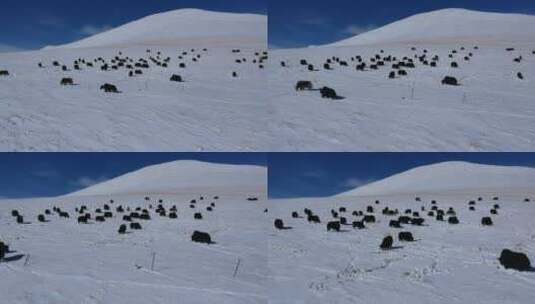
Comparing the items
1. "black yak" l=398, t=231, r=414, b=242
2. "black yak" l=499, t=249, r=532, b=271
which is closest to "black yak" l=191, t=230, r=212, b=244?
"black yak" l=398, t=231, r=414, b=242

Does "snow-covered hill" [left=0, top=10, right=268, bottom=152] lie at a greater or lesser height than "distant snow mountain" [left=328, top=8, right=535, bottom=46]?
lesser

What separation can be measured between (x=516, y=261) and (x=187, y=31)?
79.7m

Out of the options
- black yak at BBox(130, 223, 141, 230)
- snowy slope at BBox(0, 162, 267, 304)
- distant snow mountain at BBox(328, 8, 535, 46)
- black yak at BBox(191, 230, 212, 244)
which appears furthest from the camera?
distant snow mountain at BBox(328, 8, 535, 46)

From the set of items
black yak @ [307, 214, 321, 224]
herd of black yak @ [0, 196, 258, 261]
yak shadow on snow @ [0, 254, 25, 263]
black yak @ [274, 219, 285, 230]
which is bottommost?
herd of black yak @ [0, 196, 258, 261]

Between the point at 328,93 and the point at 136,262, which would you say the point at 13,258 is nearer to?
the point at 136,262

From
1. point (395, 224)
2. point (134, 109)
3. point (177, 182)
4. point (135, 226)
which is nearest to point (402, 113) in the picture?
point (395, 224)

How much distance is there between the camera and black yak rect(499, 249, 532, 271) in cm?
1378

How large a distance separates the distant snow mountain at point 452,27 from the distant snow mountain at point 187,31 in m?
20.2

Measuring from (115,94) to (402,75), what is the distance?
12.0 metres

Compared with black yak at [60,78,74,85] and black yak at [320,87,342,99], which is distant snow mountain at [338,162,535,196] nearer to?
black yak at [320,87,342,99]

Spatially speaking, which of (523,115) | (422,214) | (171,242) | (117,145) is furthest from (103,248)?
(422,214)

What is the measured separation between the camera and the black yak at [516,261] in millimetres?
13781

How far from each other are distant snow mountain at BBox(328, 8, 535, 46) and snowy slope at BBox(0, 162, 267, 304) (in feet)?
213

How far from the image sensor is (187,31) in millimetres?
88812
